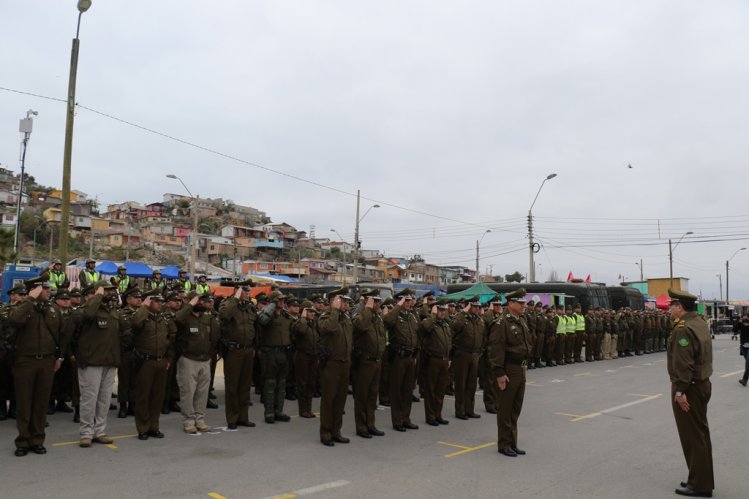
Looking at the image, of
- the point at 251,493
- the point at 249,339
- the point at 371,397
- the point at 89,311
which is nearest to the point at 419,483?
the point at 251,493

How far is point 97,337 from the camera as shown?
6703mm

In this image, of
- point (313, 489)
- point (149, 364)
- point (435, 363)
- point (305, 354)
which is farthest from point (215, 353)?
point (313, 489)

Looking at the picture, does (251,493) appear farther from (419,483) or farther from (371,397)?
(371,397)

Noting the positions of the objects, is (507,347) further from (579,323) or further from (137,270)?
(137,270)

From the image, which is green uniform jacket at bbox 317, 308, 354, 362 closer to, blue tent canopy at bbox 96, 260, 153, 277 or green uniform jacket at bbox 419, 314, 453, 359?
green uniform jacket at bbox 419, 314, 453, 359

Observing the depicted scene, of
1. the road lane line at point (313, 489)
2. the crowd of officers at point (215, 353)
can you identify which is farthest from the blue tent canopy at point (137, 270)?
the road lane line at point (313, 489)

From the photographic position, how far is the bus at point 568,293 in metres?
25.8

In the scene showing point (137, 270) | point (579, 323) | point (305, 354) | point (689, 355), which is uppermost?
point (137, 270)

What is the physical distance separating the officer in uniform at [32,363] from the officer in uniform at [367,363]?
3.71 meters

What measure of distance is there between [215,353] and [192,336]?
1.03 meters

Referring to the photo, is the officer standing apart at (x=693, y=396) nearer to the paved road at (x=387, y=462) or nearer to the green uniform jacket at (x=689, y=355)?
the green uniform jacket at (x=689, y=355)

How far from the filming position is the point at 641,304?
99.9 feet

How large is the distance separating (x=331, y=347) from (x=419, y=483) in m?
2.35

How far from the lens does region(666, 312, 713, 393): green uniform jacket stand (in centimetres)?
546
